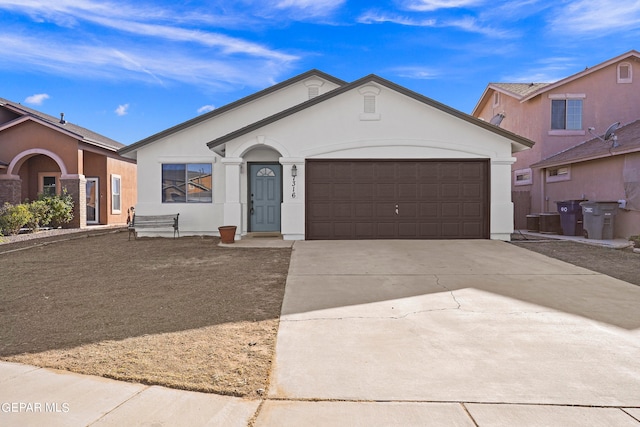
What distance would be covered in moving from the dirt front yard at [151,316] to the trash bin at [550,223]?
1158cm

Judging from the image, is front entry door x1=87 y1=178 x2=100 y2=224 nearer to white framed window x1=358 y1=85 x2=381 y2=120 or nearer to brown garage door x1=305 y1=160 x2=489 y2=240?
brown garage door x1=305 y1=160 x2=489 y2=240

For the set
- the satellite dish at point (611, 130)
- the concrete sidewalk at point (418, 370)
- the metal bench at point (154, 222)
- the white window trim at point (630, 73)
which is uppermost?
the white window trim at point (630, 73)

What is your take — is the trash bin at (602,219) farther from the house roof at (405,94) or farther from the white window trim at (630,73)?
the white window trim at (630,73)

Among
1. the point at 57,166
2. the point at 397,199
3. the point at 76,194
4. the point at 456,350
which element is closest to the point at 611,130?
the point at 397,199

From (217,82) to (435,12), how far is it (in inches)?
658

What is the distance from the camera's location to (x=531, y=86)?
21922 millimetres


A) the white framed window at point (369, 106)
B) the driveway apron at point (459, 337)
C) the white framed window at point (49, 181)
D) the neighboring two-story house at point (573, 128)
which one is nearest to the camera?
the driveway apron at point (459, 337)

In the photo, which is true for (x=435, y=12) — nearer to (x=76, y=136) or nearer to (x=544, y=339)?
(x=544, y=339)

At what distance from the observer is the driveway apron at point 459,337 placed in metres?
3.52

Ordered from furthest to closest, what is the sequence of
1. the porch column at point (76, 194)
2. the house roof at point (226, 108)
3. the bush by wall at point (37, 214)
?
the porch column at point (76, 194) < the bush by wall at point (37, 214) < the house roof at point (226, 108)

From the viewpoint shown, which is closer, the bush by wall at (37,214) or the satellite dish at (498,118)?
the bush by wall at (37,214)

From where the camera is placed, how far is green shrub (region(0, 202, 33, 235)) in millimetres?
16406

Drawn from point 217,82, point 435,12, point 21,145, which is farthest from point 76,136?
point 435,12

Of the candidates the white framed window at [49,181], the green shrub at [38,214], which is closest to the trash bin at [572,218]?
the green shrub at [38,214]
